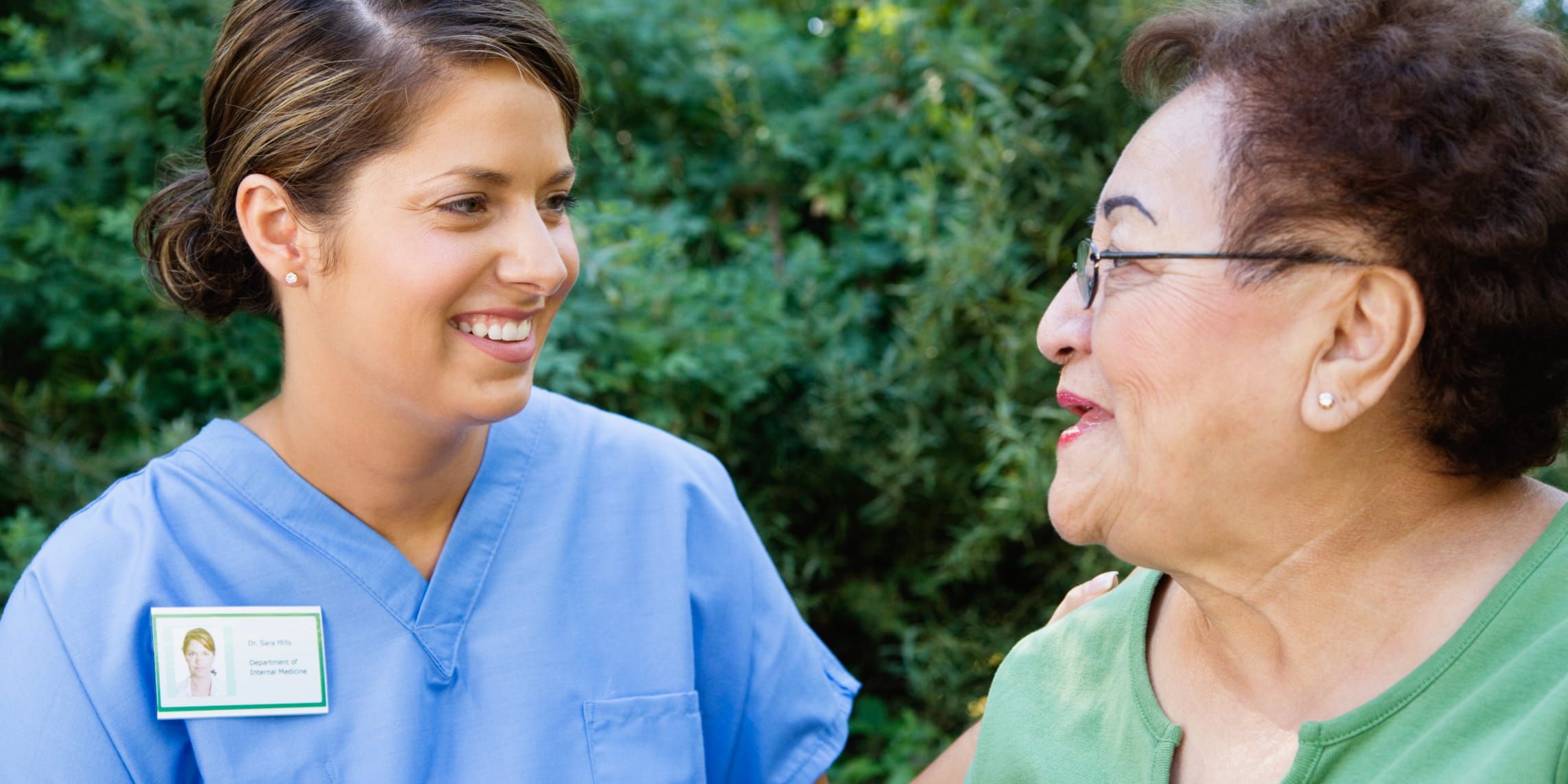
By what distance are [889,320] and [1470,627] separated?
7.98 feet

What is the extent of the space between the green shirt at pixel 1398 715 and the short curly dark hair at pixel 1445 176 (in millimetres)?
170

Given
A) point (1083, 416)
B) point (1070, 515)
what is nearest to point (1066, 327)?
point (1083, 416)

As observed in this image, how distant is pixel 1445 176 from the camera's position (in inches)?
49.0

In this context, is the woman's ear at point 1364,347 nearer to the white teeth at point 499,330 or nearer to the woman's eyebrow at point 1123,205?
the woman's eyebrow at point 1123,205

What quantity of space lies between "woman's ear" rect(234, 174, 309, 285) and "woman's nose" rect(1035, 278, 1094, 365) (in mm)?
1032

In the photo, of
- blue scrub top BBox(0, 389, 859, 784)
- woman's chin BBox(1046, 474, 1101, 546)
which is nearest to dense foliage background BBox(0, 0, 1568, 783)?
blue scrub top BBox(0, 389, 859, 784)

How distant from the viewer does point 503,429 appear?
198 cm

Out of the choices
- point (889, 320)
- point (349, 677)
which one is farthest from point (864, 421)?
point (349, 677)

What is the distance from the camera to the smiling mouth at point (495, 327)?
1.71 metres

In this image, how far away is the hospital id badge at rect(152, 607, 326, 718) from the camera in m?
1.58

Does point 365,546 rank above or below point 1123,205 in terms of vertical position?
below

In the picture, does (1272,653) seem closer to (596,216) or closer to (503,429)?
(503,429)

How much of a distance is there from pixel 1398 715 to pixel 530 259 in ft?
3.96

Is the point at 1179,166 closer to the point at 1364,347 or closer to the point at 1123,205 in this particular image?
the point at 1123,205
